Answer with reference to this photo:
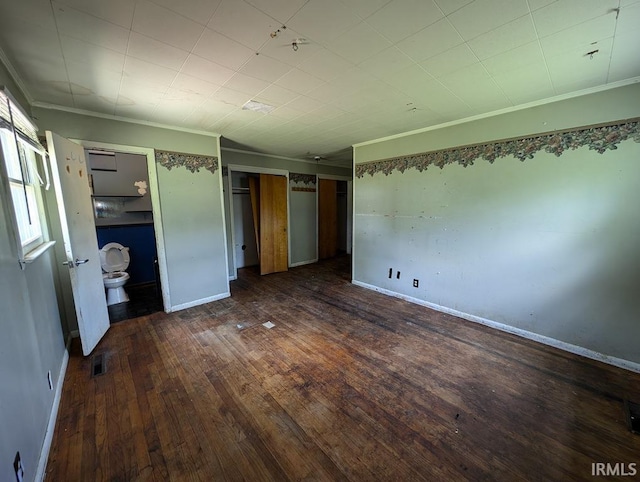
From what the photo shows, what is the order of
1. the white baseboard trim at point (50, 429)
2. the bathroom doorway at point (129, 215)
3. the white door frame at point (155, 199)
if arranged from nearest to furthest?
the white baseboard trim at point (50, 429)
the white door frame at point (155, 199)
the bathroom doorway at point (129, 215)

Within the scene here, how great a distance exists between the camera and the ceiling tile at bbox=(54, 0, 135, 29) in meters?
1.20

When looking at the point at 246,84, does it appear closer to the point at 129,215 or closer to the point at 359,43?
the point at 359,43

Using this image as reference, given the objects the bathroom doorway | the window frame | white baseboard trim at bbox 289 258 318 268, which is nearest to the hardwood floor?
the window frame

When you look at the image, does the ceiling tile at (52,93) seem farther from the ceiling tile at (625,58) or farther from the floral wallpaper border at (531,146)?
the ceiling tile at (625,58)

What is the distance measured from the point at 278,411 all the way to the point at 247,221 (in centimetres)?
432

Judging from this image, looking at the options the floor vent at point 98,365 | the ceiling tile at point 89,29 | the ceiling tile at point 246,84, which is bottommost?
the floor vent at point 98,365

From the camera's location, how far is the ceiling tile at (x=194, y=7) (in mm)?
1209

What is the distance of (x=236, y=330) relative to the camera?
2.83 m

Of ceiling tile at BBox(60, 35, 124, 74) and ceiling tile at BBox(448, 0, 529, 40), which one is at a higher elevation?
ceiling tile at BBox(60, 35, 124, 74)

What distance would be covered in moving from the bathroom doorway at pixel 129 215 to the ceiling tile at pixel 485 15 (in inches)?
163

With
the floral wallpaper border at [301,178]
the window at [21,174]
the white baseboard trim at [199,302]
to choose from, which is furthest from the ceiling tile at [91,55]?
the floral wallpaper border at [301,178]

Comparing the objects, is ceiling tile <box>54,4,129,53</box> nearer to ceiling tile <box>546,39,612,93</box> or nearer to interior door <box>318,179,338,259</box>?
ceiling tile <box>546,39,612,93</box>

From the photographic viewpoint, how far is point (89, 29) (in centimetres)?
139

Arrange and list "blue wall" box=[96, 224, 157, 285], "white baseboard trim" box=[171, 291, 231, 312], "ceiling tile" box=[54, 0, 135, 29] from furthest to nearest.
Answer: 1. "blue wall" box=[96, 224, 157, 285]
2. "white baseboard trim" box=[171, 291, 231, 312]
3. "ceiling tile" box=[54, 0, 135, 29]
